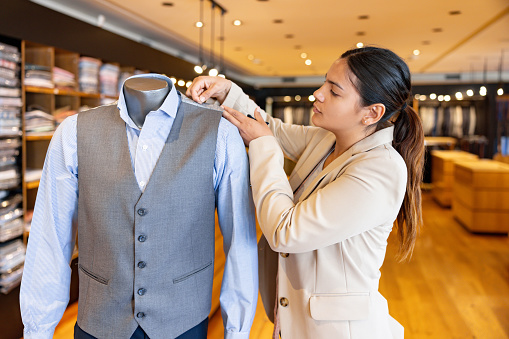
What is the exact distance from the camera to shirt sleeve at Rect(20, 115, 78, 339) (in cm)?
128

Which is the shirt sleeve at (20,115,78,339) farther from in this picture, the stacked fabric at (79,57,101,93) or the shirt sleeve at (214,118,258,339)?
the stacked fabric at (79,57,101,93)

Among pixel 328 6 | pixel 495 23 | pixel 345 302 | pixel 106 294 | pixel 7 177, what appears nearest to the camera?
pixel 106 294

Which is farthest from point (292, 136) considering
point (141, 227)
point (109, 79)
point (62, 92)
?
point (109, 79)

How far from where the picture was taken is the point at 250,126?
4.53 ft

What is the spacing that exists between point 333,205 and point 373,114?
0.34 metres

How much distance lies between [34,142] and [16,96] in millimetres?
665

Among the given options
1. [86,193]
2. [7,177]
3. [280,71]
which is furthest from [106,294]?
[280,71]

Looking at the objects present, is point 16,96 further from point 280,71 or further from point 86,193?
point 280,71

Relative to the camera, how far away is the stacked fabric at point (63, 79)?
3678 millimetres

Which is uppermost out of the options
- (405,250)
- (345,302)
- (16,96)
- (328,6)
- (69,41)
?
(328,6)

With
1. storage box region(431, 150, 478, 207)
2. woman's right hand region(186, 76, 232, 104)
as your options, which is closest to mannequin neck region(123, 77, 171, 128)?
woman's right hand region(186, 76, 232, 104)

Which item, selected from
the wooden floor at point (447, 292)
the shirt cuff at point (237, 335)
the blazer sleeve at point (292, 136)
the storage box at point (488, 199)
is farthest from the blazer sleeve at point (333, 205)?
the storage box at point (488, 199)

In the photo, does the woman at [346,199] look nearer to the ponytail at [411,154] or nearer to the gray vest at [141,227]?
the ponytail at [411,154]

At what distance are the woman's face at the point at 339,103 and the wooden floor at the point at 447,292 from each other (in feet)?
5.29
